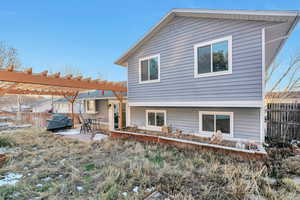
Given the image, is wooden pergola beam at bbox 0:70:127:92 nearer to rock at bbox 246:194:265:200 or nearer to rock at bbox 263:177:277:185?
rock at bbox 246:194:265:200

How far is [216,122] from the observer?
18.6 feet

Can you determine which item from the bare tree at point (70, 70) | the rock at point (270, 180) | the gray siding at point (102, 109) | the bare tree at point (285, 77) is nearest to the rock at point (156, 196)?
the rock at point (270, 180)

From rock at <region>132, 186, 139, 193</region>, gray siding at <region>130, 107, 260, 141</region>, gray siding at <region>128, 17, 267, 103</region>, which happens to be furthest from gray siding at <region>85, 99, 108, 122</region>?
rock at <region>132, 186, 139, 193</region>

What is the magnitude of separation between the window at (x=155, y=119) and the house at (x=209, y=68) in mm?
52

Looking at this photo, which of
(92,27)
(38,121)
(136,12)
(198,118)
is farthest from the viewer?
(92,27)

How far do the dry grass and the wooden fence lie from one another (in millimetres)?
3703

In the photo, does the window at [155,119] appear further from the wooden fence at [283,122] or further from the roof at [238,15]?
the wooden fence at [283,122]

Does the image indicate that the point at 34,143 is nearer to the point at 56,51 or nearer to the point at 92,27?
the point at 92,27

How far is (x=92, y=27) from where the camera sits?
1453 cm

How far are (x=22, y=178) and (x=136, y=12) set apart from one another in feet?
44.1

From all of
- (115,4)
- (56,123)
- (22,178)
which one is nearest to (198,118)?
(22,178)

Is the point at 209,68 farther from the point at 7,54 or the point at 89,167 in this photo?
the point at 7,54

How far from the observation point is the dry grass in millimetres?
2799

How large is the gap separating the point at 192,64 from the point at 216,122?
255 cm
